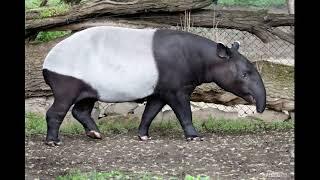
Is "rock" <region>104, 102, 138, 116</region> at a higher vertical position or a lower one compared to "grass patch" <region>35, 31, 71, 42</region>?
lower

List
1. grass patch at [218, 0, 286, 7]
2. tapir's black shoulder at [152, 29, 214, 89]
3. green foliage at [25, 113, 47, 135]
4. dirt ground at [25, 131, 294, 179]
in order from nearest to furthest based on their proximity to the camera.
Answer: dirt ground at [25, 131, 294, 179], tapir's black shoulder at [152, 29, 214, 89], green foliage at [25, 113, 47, 135], grass patch at [218, 0, 286, 7]

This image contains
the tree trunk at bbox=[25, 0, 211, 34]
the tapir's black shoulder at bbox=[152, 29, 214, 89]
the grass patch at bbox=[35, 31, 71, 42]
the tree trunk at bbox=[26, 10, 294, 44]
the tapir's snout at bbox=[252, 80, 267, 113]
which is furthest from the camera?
the grass patch at bbox=[35, 31, 71, 42]

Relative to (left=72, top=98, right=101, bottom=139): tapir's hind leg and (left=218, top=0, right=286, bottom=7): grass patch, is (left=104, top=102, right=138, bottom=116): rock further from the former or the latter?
(left=218, top=0, right=286, bottom=7): grass patch

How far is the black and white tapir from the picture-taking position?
19.1 ft

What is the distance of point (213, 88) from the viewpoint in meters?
7.11

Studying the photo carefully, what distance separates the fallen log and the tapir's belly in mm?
1282

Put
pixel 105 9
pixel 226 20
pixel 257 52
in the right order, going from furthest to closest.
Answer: pixel 257 52
pixel 226 20
pixel 105 9

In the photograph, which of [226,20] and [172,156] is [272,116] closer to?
[226,20]

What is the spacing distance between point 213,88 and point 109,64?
165 centimetres

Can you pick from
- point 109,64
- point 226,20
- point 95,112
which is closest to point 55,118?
point 109,64

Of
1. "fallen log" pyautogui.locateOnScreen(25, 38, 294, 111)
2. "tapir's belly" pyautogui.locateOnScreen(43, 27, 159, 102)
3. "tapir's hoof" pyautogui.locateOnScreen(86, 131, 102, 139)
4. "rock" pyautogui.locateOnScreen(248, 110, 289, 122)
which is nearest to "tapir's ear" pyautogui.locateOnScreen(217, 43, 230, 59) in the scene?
"tapir's belly" pyautogui.locateOnScreen(43, 27, 159, 102)

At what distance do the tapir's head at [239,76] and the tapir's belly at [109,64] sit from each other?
66 centimetres

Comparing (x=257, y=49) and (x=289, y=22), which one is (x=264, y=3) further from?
(x=289, y=22)

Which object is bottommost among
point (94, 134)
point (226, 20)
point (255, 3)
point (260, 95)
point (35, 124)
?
point (35, 124)
